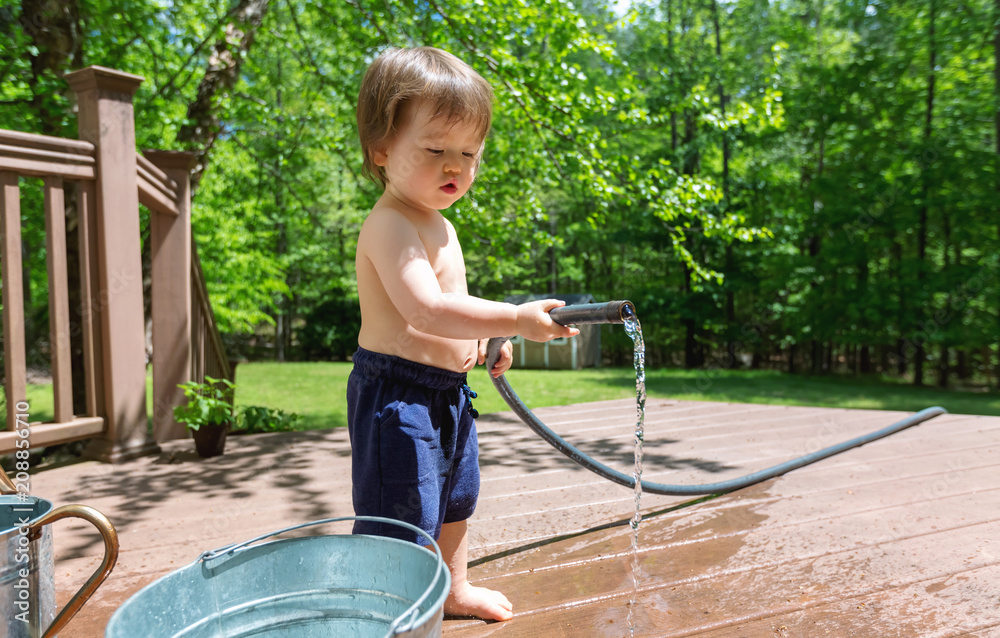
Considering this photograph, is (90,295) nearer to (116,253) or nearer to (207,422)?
(116,253)

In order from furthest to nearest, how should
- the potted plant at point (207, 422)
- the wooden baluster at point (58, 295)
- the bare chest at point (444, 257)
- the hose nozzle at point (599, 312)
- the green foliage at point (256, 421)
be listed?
the green foliage at point (256, 421), the potted plant at point (207, 422), the wooden baluster at point (58, 295), the bare chest at point (444, 257), the hose nozzle at point (599, 312)

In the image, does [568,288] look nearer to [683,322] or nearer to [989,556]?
[683,322]

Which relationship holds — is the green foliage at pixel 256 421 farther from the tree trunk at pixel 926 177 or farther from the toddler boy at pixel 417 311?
the tree trunk at pixel 926 177

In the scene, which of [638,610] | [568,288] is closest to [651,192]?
[638,610]

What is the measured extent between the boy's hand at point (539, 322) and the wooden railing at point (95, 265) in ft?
7.49

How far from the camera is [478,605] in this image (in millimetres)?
1549

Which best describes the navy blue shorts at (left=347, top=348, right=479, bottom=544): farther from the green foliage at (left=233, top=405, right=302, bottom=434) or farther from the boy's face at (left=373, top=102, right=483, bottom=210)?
the green foliage at (left=233, top=405, right=302, bottom=434)

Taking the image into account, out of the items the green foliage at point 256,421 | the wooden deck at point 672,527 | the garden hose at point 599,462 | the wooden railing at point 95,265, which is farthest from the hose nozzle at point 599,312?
the green foliage at point 256,421

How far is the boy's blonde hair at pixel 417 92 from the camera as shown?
137cm

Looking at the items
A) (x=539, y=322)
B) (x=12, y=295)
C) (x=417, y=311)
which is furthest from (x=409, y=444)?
(x=12, y=295)

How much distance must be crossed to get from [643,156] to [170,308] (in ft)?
39.1

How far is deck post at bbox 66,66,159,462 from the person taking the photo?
2.98 meters

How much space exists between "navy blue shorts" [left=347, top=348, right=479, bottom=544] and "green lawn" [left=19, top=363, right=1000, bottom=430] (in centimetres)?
443

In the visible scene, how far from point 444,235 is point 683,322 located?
1342cm
